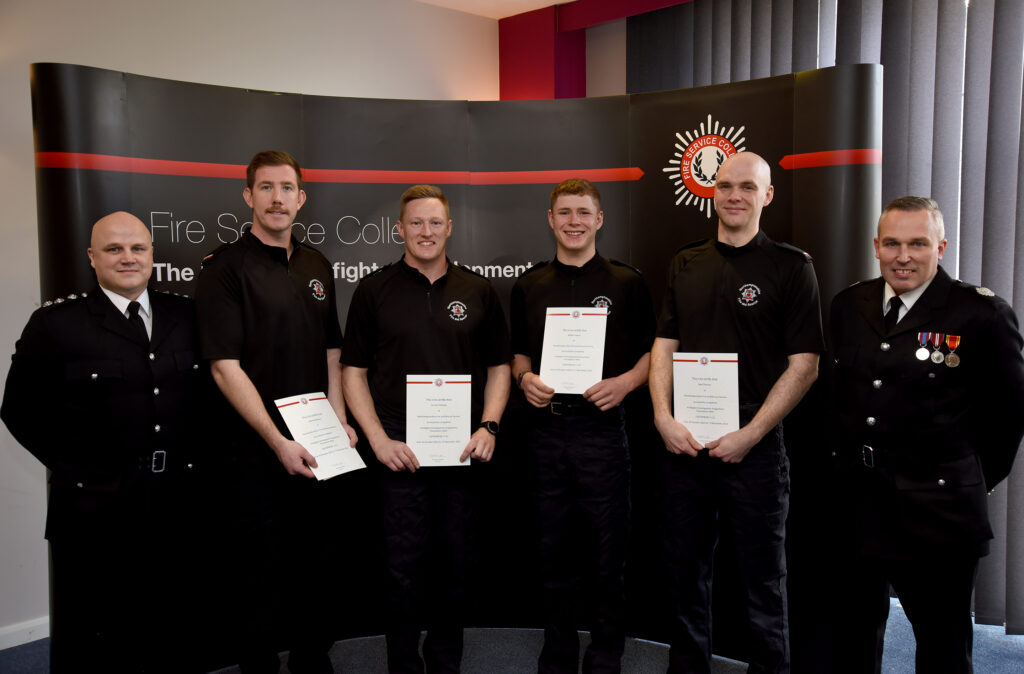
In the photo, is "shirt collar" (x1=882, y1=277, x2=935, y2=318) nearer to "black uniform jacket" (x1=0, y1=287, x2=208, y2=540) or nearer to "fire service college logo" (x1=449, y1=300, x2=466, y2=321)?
"fire service college logo" (x1=449, y1=300, x2=466, y2=321)

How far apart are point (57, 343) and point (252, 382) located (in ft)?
2.16

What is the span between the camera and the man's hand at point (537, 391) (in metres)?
2.98

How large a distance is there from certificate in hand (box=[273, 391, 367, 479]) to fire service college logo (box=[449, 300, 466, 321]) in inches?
A: 23.3

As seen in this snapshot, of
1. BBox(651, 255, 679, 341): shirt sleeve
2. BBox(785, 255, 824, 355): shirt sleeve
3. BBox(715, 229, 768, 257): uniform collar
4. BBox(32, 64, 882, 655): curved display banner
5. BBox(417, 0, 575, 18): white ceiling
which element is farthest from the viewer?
BBox(417, 0, 575, 18): white ceiling

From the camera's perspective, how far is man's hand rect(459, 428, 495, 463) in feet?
9.53

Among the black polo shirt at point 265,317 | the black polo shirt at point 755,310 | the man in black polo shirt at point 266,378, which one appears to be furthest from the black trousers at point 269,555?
the black polo shirt at point 755,310

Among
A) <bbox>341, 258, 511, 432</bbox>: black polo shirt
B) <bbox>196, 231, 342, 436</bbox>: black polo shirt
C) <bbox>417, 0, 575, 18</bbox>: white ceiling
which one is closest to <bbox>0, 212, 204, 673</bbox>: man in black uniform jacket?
<bbox>196, 231, 342, 436</bbox>: black polo shirt

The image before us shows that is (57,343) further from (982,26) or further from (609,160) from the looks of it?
(982,26)

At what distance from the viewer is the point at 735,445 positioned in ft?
8.76

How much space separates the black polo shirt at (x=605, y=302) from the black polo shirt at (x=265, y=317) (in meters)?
0.86

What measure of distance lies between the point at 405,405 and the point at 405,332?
0.94ft

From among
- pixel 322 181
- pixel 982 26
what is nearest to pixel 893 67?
pixel 982 26

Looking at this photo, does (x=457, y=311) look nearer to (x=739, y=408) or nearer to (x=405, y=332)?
(x=405, y=332)

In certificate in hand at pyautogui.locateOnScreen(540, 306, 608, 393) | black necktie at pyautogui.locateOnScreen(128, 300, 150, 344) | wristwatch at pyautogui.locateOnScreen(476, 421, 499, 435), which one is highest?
black necktie at pyautogui.locateOnScreen(128, 300, 150, 344)
